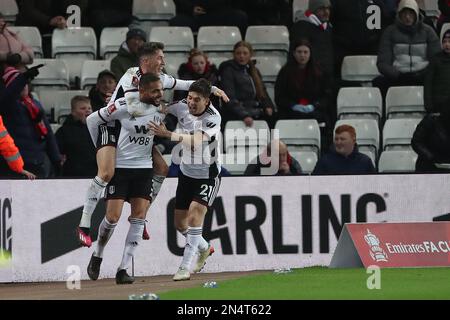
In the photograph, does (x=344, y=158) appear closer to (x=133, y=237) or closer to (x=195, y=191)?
(x=195, y=191)

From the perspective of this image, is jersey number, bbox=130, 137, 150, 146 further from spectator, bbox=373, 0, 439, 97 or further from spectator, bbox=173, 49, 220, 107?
spectator, bbox=373, 0, 439, 97

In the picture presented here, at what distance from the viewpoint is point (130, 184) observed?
14.8 meters

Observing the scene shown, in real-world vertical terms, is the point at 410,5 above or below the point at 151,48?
above

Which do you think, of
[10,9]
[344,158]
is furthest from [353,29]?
[10,9]

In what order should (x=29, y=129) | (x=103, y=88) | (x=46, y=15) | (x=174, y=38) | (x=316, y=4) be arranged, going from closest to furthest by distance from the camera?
(x=29, y=129) < (x=103, y=88) < (x=316, y=4) < (x=174, y=38) < (x=46, y=15)

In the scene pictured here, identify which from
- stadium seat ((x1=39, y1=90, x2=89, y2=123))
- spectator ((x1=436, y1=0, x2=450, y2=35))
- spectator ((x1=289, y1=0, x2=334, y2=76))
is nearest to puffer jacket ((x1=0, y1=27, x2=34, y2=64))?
stadium seat ((x1=39, y1=90, x2=89, y2=123))

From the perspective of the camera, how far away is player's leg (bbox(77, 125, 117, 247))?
14.7 metres

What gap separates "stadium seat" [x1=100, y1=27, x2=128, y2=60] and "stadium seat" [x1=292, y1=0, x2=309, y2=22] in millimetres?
2594

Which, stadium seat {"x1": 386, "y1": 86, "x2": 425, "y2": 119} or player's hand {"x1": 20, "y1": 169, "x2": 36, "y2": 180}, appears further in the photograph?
stadium seat {"x1": 386, "y1": 86, "x2": 425, "y2": 119}

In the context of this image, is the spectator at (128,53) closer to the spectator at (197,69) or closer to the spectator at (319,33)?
the spectator at (197,69)

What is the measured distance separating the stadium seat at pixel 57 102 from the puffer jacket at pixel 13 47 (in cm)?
68

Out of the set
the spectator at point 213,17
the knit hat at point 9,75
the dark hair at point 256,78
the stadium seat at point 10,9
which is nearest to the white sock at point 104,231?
the knit hat at point 9,75

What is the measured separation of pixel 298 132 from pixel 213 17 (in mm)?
Answer: 2949
